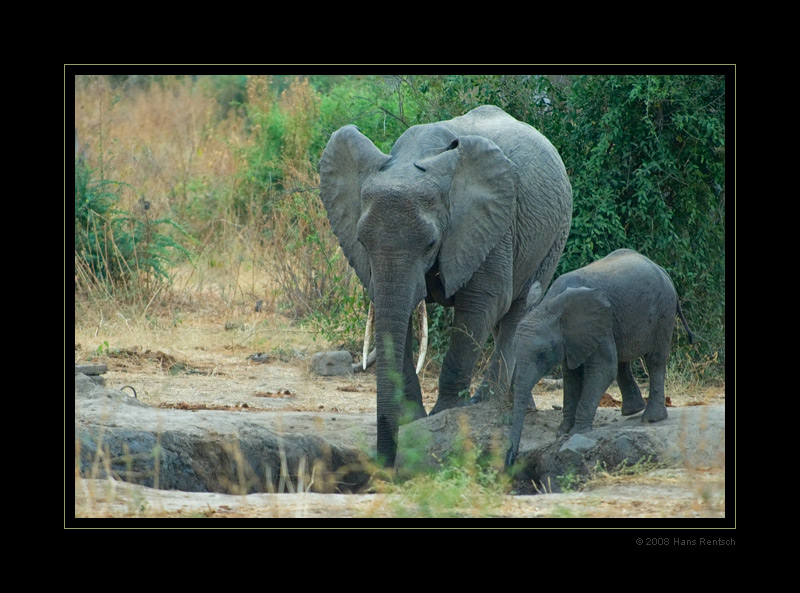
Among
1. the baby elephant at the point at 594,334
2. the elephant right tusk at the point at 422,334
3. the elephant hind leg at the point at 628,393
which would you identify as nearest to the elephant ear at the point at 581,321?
the baby elephant at the point at 594,334

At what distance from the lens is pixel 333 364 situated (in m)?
10.3

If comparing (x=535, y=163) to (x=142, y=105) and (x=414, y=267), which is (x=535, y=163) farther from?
(x=142, y=105)

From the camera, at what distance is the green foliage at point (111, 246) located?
1177 centimetres

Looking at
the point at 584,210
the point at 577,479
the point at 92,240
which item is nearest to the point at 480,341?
the point at 577,479

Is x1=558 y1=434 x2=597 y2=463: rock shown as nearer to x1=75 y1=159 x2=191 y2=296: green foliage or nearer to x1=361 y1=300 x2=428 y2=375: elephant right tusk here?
x1=361 y1=300 x2=428 y2=375: elephant right tusk

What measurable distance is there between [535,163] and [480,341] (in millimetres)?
1536

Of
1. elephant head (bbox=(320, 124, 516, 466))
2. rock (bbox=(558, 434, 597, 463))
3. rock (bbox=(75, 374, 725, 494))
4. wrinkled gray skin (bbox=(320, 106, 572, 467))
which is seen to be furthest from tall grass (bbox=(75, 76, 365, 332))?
rock (bbox=(558, 434, 597, 463))

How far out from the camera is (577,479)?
6703 millimetres

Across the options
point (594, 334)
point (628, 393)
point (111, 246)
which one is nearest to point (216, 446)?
point (594, 334)

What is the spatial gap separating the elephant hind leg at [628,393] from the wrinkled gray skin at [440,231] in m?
0.79

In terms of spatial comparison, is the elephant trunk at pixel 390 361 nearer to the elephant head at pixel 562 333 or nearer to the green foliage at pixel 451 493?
the green foliage at pixel 451 493

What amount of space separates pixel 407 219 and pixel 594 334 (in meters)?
1.40

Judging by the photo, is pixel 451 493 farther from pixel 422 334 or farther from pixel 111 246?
pixel 111 246

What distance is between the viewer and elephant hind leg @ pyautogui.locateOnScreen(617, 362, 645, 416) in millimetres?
7898
